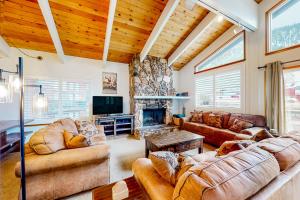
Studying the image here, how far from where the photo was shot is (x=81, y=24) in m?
3.46

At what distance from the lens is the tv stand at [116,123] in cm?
448

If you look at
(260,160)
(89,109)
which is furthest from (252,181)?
(89,109)

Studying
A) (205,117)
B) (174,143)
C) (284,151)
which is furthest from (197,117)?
(284,151)

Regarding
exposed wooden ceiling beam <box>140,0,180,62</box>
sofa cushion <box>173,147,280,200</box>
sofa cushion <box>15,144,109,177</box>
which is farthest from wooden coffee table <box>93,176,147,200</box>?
exposed wooden ceiling beam <box>140,0,180,62</box>

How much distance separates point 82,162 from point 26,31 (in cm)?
362

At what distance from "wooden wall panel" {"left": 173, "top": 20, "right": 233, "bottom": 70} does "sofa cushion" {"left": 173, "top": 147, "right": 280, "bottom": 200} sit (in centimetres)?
426

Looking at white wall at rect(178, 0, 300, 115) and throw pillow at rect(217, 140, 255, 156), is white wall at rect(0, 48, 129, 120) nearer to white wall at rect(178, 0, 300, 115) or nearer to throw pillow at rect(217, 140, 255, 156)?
white wall at rect(178, 0, 300, 115)

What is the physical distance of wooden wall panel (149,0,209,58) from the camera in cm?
370

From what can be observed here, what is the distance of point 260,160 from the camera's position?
3.26 ft

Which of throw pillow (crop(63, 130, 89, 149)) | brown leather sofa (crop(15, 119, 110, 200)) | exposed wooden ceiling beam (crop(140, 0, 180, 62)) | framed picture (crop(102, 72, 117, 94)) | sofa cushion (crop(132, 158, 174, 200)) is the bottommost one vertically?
brown leather sofa (crop(15, 119, 110, 200))

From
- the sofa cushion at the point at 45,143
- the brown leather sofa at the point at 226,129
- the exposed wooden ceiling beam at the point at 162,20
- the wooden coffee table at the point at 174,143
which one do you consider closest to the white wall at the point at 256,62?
the brown leather sofa at the point at 226,129

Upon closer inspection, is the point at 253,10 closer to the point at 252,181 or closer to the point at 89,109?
the point at 252,181

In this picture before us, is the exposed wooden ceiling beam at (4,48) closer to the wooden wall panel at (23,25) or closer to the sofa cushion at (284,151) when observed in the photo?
the wooden wall panel at (23,25)

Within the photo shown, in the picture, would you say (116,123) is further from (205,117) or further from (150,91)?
(205,117)
